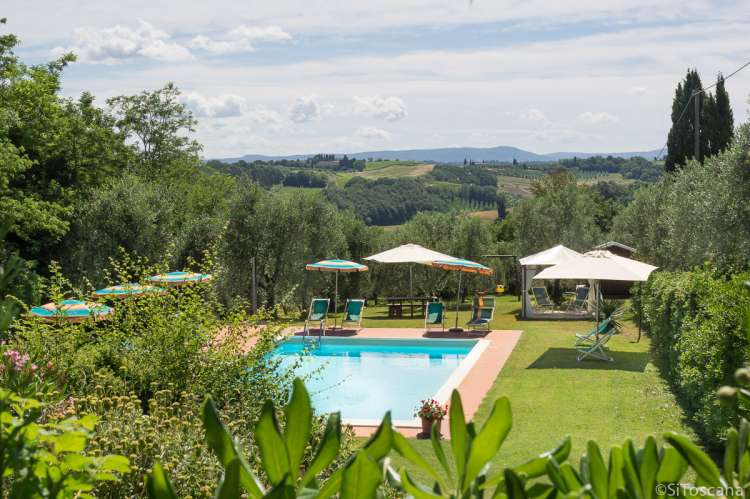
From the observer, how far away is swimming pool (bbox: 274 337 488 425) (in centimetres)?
1361

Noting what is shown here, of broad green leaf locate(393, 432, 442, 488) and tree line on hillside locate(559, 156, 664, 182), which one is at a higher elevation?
tree line on hillside locate(559, 156, 664, 182)

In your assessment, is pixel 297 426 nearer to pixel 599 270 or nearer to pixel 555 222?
pixel 599 270

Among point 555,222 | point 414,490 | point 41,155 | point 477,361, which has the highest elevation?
point 41,155

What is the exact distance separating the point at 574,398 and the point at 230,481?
37.6ft

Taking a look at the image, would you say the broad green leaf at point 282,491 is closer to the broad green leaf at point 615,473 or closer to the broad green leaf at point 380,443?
the broad green leaf at point 380,443

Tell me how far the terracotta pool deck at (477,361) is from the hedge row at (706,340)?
2.51 m


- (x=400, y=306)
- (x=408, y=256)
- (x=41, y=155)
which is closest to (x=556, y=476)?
(x=408, y=256)

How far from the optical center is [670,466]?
0.86 m

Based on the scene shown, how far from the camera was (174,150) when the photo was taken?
36.1 m

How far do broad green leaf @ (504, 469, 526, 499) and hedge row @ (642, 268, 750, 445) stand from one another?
16.6 feet

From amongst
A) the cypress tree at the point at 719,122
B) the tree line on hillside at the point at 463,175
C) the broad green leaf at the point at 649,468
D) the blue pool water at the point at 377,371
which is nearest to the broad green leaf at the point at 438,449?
the broad green leaf at the point at 649,468

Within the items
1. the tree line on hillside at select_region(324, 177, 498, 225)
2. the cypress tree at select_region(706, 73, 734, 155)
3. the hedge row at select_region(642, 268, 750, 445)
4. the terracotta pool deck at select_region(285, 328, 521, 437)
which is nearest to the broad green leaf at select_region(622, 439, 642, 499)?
the hedge row at select_region(642, 268, 750, 445)

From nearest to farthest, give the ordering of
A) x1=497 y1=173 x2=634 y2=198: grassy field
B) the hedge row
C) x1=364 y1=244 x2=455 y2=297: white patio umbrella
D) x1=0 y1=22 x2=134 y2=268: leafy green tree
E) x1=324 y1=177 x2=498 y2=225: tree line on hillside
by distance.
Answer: the hedge row, x1=0 y1=22 x2=134 y2=268: leafy green tree, x1=364 y1=244 x2=455 y2=297: white patio umbrella, x1=324 y1=177 x2=498 y2=225: tree line on hillside, x1=497 y1=173 x2=634 y2=198: grassy field

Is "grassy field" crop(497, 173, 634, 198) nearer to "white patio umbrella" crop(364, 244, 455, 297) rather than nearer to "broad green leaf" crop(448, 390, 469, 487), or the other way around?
"white patio umbrella" crop(364, 244, 455, 297)
